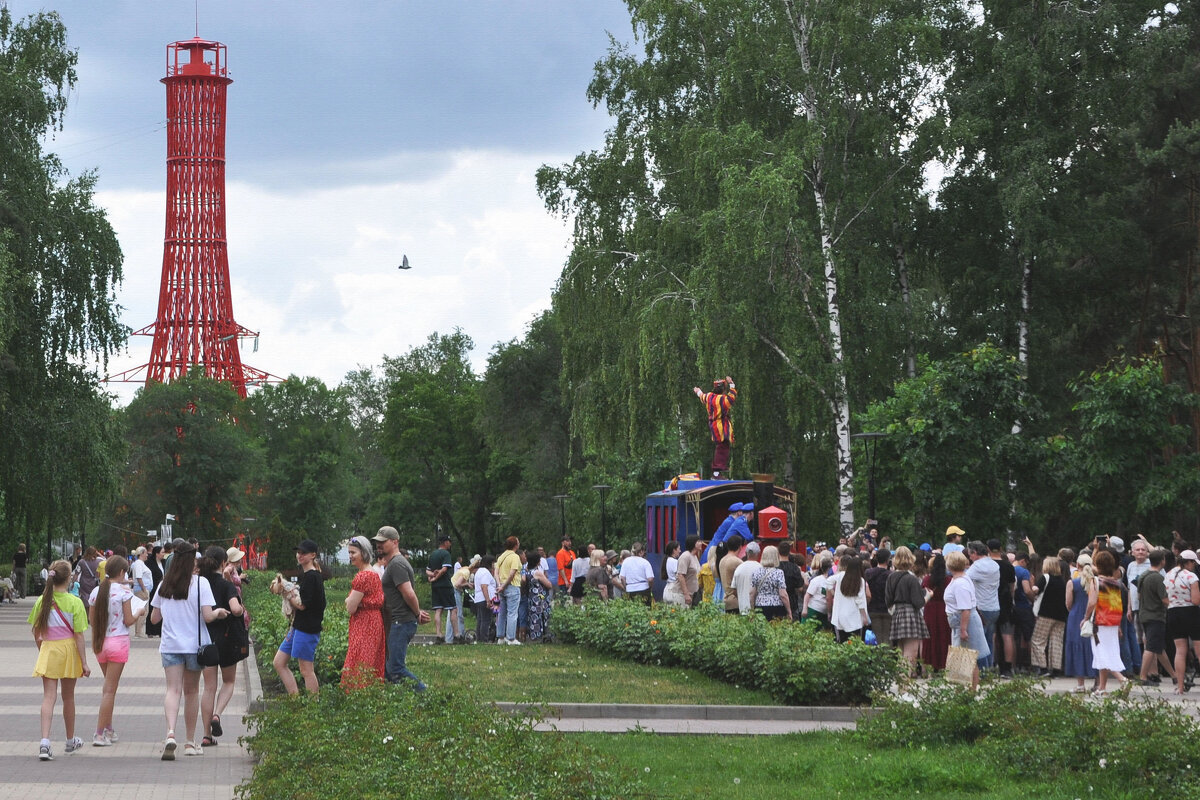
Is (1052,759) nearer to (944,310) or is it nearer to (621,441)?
(621,441)

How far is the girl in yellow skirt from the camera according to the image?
13.2 meters

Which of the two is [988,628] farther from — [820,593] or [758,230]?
[758,230]

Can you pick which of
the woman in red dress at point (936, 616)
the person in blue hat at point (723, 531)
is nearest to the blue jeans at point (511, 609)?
the person in blue hat at point (723, 531)

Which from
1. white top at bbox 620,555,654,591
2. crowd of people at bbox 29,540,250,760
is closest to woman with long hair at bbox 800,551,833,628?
white top at bbox 620,555,654,591

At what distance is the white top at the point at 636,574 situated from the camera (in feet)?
86.3

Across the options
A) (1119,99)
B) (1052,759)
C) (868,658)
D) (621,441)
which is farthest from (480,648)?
(1119,99)

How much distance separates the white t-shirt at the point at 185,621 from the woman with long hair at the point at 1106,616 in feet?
30.3

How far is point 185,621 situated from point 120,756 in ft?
3.76

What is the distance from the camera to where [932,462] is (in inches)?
1178

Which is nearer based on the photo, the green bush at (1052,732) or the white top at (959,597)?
the green bush at (1052,732)

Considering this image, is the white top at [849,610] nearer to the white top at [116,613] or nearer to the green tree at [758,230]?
the white top at [116,613]

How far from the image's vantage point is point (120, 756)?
12992 millimetres

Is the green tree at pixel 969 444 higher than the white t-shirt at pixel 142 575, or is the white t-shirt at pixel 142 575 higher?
the green tree at pixel 969 444

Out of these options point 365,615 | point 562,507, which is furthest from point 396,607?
point 562,507
